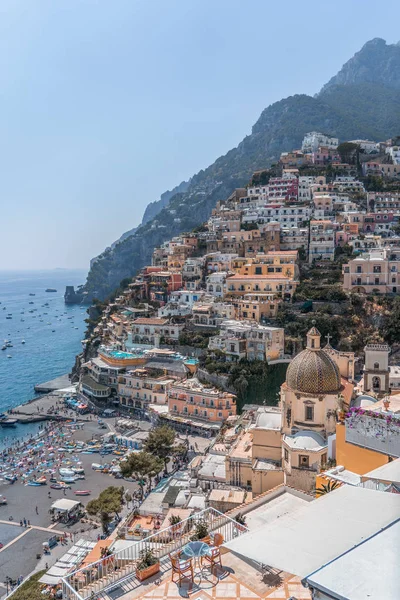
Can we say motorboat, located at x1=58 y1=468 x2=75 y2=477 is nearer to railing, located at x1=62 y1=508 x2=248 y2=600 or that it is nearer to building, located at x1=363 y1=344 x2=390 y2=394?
building, located at x1=363 y1=344 x2=390 y2=394

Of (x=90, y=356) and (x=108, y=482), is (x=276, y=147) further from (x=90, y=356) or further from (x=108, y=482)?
(x=108, y=482)

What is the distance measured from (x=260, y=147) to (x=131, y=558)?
16028 centimetres

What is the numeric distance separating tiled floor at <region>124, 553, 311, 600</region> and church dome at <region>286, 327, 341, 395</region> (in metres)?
16.7

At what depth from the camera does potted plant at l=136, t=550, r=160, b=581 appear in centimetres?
984

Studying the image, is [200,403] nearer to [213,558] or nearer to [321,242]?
[321,242]

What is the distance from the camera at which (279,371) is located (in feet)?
165

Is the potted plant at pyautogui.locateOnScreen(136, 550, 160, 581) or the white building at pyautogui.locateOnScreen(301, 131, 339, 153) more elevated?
the white building at pyautogui.locateOnScreen(301, 131, 339, 153)

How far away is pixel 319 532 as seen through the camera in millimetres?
9031

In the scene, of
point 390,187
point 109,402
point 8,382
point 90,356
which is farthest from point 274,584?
point 390,187

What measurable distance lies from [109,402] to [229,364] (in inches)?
596

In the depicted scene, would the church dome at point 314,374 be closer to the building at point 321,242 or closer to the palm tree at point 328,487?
the palm tree at point 328,487

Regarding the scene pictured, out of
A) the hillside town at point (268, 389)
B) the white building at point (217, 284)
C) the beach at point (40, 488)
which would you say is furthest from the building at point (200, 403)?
the white building at point (217, 284)

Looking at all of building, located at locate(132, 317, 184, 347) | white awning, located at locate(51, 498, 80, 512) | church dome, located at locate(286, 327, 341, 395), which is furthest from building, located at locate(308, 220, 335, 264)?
white awning, located at locate(51, 498, 80, 512)

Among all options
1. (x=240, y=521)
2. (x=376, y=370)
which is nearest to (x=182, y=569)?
(x=240, y=521)
